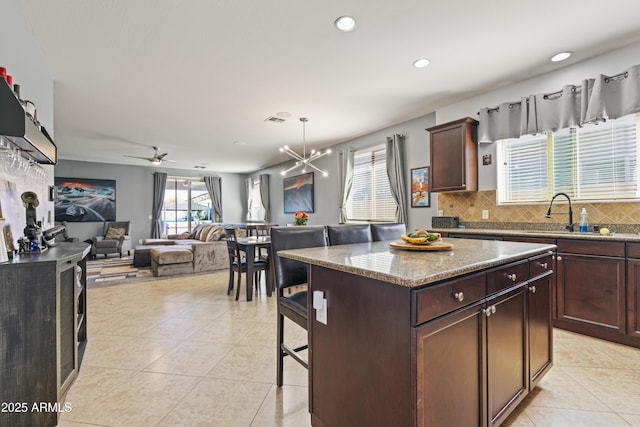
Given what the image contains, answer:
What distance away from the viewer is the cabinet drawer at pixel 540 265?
173 cm

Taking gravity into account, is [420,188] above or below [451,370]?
above

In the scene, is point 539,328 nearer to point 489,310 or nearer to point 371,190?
point 489,310

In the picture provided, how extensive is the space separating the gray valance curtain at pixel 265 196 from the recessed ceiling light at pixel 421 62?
6.52 metres

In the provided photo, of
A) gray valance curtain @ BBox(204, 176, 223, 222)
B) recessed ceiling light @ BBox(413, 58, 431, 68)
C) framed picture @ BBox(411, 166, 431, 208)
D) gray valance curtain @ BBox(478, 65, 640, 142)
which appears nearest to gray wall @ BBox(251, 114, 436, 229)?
framed picture @ BBox(411, 166, 431, 208)

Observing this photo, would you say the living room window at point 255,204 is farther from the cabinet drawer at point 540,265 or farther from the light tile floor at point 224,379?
the cabinet drawer at point 540,265

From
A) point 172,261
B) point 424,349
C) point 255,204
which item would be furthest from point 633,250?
point 255,204

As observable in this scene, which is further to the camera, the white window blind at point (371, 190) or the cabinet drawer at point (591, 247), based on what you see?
the white window blind at point (371, 190)

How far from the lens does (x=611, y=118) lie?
2730 millimetres

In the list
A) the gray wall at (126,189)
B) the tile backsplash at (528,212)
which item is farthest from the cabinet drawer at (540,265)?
the gray wall at (126,189)

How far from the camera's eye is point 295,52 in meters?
2.79

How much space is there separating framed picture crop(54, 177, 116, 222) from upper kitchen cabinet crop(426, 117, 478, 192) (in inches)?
342

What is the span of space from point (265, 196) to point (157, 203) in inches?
131

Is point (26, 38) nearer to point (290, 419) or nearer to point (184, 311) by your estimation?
point (184, 311)

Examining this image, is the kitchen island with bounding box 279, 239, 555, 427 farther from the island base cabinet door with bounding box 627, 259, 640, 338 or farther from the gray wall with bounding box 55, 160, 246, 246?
the gray wall with bounding box 55, 160, 246, 246
